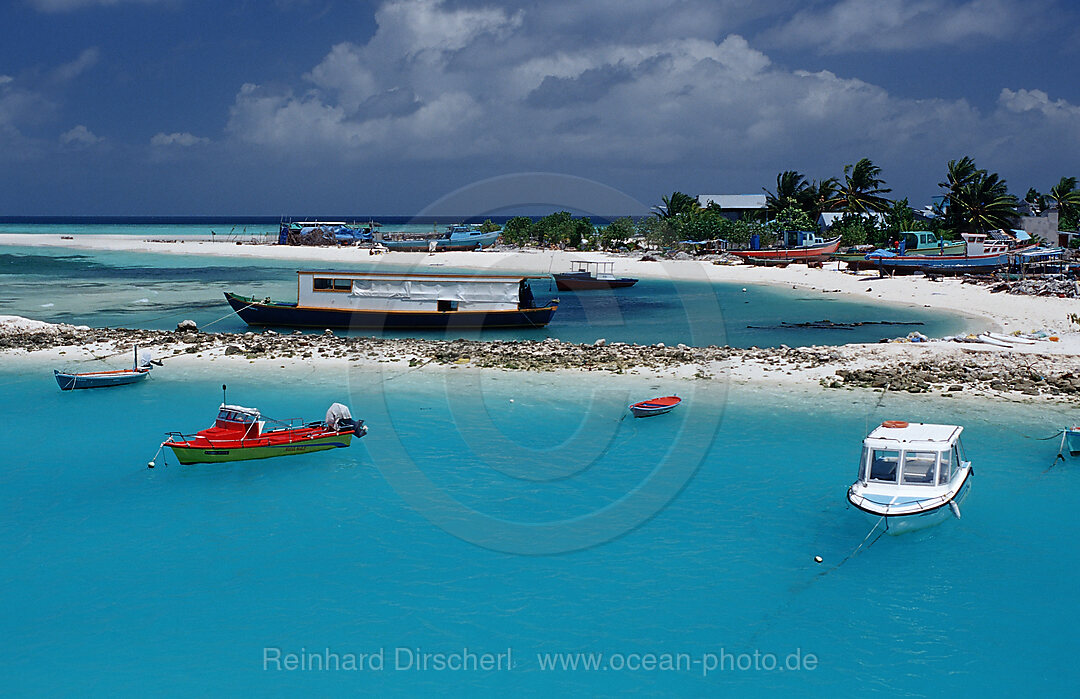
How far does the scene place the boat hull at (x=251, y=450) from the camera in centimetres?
2378

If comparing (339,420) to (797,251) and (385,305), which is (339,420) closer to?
(385,305)

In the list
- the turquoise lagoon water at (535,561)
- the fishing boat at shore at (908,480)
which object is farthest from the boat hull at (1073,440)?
the fishing boat at shore at (908,480)

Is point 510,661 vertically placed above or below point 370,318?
below

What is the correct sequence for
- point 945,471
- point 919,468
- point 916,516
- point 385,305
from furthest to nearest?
1. point 385,305
2. point 919,468
3. point 945,471
4. point 916,516

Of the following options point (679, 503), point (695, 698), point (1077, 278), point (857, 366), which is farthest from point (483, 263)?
point (695, 698)

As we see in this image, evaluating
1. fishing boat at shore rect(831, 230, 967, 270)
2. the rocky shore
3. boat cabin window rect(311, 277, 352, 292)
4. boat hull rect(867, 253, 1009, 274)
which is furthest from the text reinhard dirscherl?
fishing boat at shore rect(831, 230, 967, 270)

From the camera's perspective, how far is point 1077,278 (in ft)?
185

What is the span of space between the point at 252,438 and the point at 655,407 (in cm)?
1329

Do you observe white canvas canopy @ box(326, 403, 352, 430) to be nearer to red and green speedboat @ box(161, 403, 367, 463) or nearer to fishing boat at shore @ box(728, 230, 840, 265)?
red and green speedboat @ box(161, 403, 367, 463)

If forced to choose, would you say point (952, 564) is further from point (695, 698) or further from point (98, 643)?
point (98, 643)

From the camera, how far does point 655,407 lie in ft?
94.4

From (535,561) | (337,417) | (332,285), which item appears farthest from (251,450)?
(332,285)

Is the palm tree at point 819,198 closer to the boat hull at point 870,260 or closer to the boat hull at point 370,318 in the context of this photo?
the boat hull at point 870,260

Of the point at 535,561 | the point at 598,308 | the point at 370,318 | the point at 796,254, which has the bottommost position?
the point at 535,561
